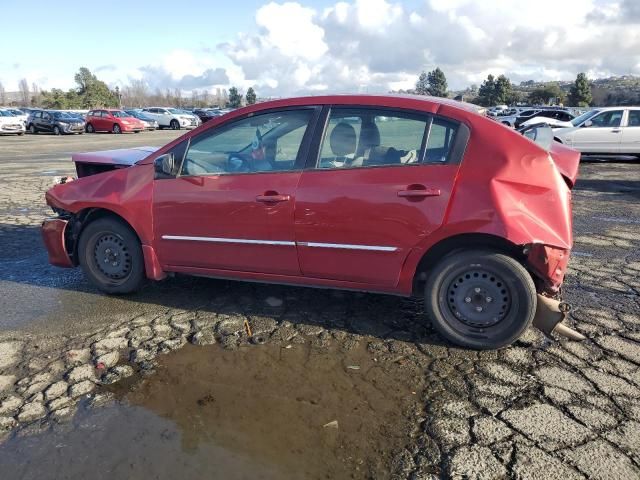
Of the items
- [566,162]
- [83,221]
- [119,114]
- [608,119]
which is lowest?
[83,221]

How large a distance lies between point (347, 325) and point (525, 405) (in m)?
1.46

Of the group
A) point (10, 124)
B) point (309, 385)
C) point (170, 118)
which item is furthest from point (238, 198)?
point (170, 118)

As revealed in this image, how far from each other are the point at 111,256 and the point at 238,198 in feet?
4.84

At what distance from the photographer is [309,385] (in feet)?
10.3

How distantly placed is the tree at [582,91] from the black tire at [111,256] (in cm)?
6602

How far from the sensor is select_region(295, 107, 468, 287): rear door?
11.3ft

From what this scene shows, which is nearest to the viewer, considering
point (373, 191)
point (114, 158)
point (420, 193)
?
point (420, 193)

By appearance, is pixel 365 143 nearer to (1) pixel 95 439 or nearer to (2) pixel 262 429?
(2) pixel 262 429

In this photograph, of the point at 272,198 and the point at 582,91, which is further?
the point at 582,91

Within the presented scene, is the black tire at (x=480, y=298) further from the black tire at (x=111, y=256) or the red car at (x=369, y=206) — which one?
the black tire at (x=111, y=256)

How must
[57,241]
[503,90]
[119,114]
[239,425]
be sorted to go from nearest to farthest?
[239,425], [57,241], [119,114], [503,90]

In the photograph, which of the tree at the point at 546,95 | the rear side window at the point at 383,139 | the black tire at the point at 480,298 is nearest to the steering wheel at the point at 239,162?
the rear side window at the point at 383,139

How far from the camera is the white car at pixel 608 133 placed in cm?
1382

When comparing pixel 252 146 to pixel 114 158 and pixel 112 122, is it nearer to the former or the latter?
pixel 114 158
